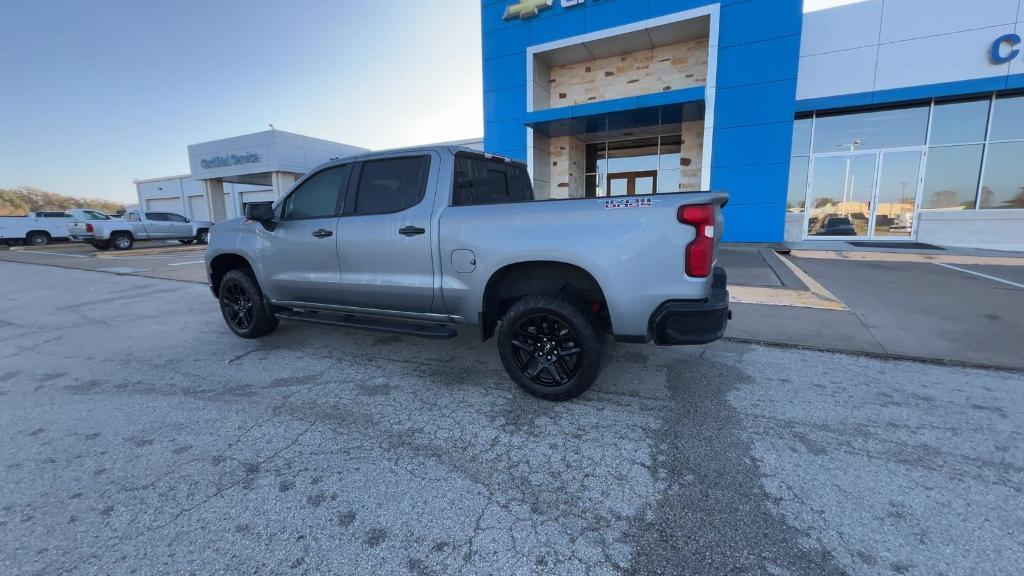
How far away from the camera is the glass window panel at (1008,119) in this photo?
11781 millimetres

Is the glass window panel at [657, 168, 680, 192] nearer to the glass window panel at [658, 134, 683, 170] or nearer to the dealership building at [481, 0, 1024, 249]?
the glass window panel at [658, 134, 683, 170]

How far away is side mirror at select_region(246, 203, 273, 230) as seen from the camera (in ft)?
14.3

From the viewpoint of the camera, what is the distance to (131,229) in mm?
19688

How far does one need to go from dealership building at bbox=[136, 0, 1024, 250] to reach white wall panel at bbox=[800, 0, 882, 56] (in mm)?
33

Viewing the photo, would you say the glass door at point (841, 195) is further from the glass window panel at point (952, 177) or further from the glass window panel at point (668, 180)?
the glass window panel at point (668, 180)

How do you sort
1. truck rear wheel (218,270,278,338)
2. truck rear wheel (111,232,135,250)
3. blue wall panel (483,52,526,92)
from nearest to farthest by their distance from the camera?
truck rear wheel (218,270,278,338) < blue wall panel (483,52,526,92) < truck rear wheel (111,232,135,250)

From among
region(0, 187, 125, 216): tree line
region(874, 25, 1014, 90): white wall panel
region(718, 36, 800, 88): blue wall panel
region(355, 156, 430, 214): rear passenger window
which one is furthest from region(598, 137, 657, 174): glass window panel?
region(0, 187, 125, 216): tree line

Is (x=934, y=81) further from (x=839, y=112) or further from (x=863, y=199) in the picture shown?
(x=863, y=199)

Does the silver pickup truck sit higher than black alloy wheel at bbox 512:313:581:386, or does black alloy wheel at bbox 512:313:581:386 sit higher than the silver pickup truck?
the silver pickup truck

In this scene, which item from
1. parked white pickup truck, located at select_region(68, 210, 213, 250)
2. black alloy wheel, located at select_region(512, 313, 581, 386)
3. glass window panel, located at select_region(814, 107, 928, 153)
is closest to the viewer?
black alloy wheel, located at select_region(512, 313, 581, 386)

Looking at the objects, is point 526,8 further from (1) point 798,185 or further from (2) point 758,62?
(1) point 798,185

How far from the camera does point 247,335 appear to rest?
5156mm

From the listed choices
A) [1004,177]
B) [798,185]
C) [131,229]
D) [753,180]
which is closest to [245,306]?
[753,180]

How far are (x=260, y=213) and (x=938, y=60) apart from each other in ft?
55.2
